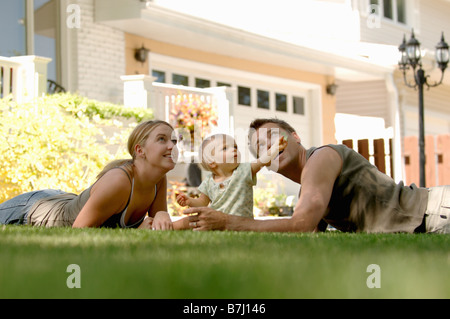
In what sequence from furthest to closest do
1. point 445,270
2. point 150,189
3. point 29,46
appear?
point 29,46, point 150,189, point 445,270

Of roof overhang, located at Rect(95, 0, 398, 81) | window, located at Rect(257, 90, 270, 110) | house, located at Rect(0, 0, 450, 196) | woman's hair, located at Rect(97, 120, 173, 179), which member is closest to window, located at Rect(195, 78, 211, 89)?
house, located at Rect(0, 0, 450, 196)

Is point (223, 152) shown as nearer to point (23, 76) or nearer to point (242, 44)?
point (23, 76)

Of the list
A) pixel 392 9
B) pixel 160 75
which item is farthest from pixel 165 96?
pixel 392 9

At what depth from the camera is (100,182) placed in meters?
4.71

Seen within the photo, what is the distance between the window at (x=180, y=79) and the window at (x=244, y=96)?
6.49ft

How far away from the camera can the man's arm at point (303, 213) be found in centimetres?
402

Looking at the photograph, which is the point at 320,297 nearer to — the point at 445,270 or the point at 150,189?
the point at 445,270

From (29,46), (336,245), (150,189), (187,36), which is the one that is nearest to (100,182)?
(150,189)

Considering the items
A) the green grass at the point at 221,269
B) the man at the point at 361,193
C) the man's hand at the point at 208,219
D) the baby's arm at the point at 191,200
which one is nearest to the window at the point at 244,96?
the baby's arm at the point at 191,200

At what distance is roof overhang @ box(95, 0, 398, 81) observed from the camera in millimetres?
12570

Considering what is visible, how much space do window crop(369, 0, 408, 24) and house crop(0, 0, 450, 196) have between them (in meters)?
0.03

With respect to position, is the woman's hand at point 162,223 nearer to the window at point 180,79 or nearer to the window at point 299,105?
the window at point 180,79
